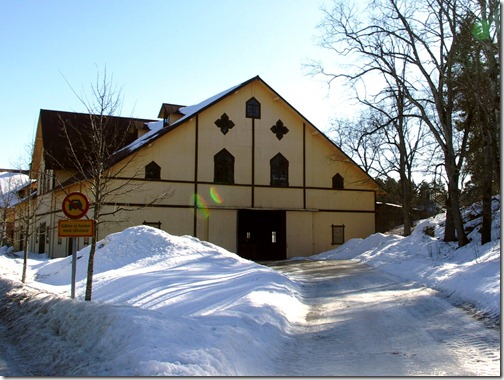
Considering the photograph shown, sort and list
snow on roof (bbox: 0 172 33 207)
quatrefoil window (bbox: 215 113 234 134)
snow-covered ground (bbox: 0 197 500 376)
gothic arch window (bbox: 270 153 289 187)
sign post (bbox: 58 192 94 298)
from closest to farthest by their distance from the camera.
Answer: snow-covered ground (bbox: 0 197 500 376), sign post (bbox: 58 192 94 298), snow on roof (bbox: 0 172 33 207), quatrefoil window (bbox: 215 113 234 134), gothic arch window (bbox: 270 153 289 187)

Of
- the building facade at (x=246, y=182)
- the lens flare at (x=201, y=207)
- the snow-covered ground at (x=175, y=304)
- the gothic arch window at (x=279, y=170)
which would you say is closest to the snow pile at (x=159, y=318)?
the snow-covered ground at (x=175, y=304)

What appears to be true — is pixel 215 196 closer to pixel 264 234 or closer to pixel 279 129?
pixel 264 234

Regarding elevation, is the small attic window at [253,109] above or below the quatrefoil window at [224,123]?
above

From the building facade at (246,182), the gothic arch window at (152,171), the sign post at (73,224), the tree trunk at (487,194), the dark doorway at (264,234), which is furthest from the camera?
the dark doorway at (264,234)

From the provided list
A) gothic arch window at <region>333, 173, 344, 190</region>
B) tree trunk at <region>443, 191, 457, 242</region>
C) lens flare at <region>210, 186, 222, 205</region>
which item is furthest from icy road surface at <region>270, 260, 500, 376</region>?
gothic arch window at <region>333, 173, 344, 190</region>

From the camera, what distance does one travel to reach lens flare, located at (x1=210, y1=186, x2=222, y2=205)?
94.2 feet

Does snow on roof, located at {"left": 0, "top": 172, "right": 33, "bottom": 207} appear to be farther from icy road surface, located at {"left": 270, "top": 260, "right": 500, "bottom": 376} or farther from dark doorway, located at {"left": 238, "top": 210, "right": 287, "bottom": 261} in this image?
icy road surface, located at {"left": 270, "top": 260, "right": 500, "bottom": 376}

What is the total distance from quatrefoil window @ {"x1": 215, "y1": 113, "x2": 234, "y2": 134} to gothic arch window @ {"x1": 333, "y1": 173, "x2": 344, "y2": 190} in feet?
25.3

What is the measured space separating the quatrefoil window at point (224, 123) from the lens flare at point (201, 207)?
423cm

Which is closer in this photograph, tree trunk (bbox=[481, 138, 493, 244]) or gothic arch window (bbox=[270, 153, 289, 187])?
tree trunk (bbox=[481, 138, 493, 244])

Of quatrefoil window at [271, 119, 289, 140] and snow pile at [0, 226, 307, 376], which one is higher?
quatrefoil window at [271, 119, 289, 140]

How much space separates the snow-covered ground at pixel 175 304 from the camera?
6.38m

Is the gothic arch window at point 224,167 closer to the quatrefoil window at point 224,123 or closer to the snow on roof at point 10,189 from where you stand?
the quatrefoil window at point 224,123

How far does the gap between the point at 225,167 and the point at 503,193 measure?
19211 mm
